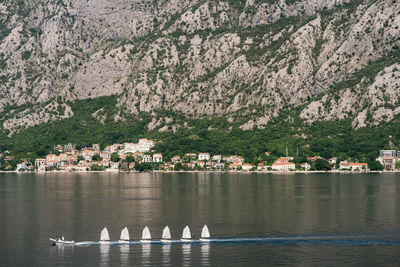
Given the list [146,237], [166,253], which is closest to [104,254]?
[166,253]

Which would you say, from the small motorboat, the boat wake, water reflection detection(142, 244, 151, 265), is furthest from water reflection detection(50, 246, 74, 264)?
water reflection detection(142, 244, 151, 265)

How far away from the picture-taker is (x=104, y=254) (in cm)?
6356

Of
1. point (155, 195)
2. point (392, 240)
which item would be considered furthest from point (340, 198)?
point (392, 240)

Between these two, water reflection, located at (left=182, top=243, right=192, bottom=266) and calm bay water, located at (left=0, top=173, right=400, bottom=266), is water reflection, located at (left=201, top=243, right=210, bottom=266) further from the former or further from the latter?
water reflection, located at (left=182, top=243, right=192, bottom=266)

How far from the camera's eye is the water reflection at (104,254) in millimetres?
59719

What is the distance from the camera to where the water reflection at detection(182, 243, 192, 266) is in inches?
2351

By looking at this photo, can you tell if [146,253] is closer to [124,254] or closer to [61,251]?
[124,254]

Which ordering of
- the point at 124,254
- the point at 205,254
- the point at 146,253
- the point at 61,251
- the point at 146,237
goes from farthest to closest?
the point at 146,237
the point at 61,251
the point at 146,253
the point at 124,254
the point at 205,254

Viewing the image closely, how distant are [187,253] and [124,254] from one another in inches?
269

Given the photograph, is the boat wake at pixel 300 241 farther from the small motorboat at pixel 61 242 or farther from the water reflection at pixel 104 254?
the water reflection at pixel 104 254

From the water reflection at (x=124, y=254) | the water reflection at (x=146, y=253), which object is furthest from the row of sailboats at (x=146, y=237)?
the water reflection at (x=146, y=253)

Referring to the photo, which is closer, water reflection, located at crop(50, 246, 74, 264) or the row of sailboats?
water reflection, located at crop(50, 246, 74, 264)

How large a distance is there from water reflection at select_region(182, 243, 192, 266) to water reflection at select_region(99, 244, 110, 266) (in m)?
7.89

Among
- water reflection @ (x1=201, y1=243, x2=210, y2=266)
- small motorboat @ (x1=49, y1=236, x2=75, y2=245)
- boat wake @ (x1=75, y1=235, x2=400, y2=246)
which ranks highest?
small motorboat @ (x1=49, y1=236, x2=75, y2=245)
